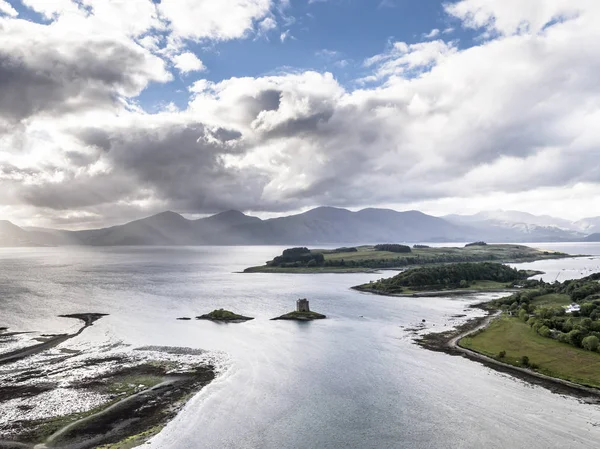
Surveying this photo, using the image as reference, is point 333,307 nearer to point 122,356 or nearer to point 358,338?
point 358,338

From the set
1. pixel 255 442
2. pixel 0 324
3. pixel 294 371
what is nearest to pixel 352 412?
pixel 255 442

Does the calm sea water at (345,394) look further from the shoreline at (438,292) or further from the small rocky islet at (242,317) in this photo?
the shoreline at (438,292)

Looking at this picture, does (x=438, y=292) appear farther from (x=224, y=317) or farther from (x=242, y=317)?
(x=224, y=317)

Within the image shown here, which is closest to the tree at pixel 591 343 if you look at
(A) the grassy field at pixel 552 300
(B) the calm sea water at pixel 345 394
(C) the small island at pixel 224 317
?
(B) the calm sea water at pixel 345 394

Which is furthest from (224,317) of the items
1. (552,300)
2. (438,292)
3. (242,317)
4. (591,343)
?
(552,300)

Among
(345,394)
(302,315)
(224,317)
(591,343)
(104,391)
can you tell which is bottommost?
(345,394)

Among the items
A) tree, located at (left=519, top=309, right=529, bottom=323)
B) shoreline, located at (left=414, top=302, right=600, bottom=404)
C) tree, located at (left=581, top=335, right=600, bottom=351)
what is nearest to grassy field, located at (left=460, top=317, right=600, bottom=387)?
tree, located at (left=581, top=335, right=600, bottom=351)
